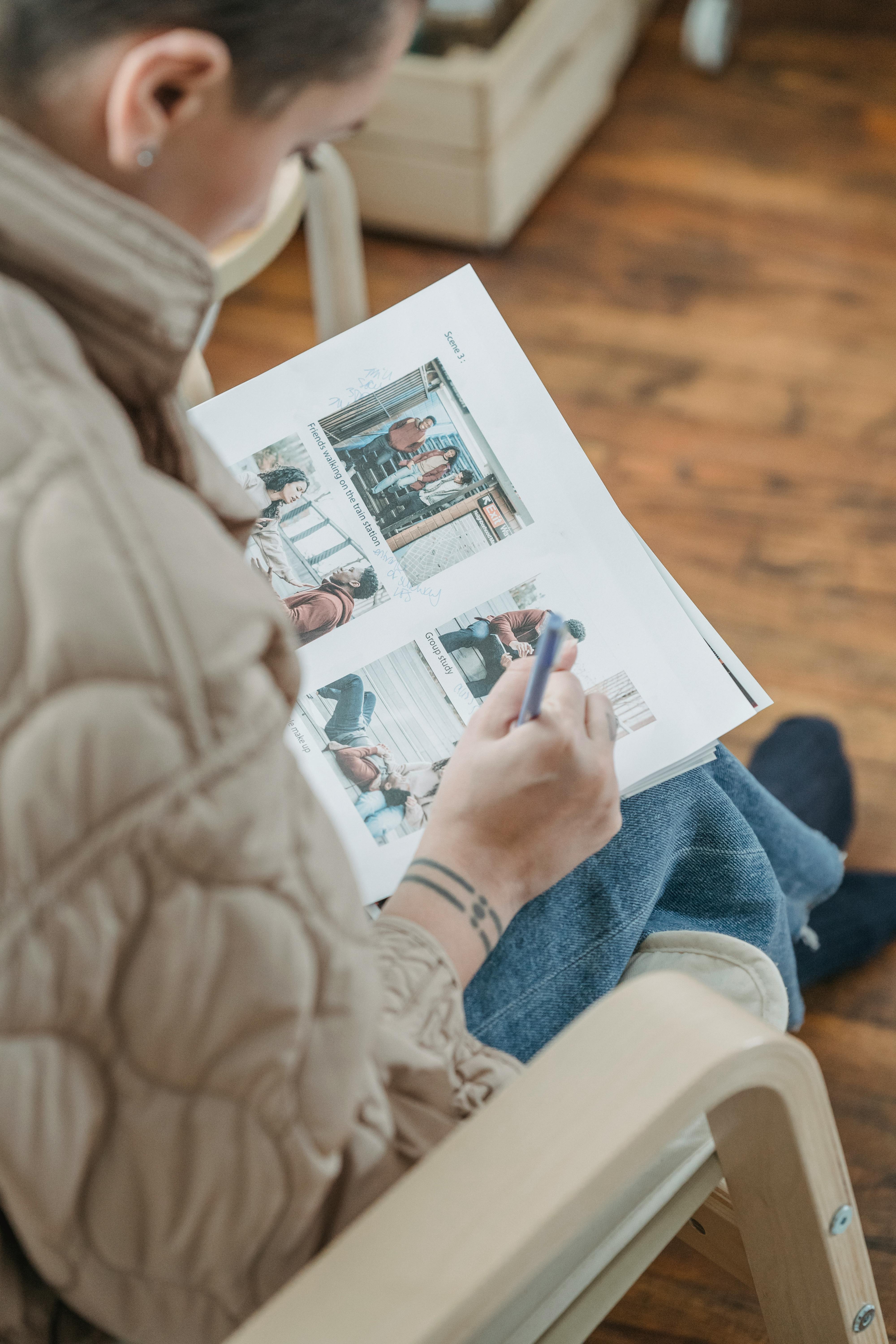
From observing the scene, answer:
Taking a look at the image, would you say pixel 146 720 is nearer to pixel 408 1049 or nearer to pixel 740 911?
pixel 408 1049

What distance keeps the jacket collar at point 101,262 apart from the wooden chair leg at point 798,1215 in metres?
0.34

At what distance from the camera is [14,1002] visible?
1.07 ft

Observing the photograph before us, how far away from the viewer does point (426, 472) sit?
2.15 feet

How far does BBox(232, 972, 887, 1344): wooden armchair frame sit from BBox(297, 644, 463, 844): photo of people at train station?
22 cm

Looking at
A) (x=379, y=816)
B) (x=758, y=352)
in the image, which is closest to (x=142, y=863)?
(x=379, y=816)

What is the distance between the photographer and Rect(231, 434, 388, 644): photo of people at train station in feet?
2.15

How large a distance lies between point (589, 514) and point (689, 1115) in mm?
352

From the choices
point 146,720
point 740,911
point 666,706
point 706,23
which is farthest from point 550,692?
point 706,23

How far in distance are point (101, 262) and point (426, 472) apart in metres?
0.31

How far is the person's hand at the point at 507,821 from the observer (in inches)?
21.0

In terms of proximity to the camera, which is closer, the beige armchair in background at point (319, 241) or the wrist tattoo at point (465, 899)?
the wrist tattoo at point (465, 899)

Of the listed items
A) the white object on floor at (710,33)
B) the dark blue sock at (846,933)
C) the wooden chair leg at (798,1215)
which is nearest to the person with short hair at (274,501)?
the wooden chair leg at (798,1215)

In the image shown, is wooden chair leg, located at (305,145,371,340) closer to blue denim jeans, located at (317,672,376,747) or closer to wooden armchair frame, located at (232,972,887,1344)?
blue denim jeans, located at (317,672,376,747)

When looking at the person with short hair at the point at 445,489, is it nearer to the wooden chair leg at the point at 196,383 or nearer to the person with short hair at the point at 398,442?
the person with short hair at the point at 398,442
